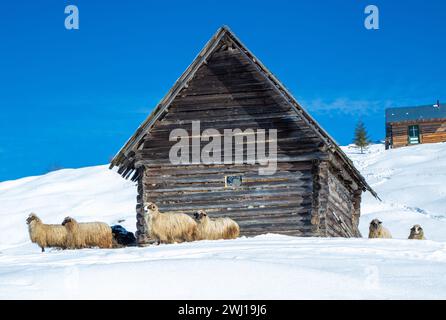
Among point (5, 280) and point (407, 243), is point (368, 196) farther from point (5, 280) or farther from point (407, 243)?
point (5, 280)

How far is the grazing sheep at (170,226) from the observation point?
610 inches

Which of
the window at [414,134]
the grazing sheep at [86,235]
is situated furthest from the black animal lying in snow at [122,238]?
the window at [414,134]

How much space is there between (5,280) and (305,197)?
10386mm

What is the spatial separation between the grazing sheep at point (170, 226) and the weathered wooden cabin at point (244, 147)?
1.88 meters

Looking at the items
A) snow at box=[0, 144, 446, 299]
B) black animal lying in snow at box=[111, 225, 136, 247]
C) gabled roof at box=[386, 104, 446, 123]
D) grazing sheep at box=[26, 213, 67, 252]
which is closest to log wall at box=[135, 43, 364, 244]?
black animal lying in snow at box=[111, 225, 136, 247]

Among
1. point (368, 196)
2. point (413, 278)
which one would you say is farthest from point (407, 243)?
point (368, 196)

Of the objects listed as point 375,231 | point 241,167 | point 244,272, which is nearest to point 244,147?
point 241,167

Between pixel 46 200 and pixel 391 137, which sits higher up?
pixel 391 137

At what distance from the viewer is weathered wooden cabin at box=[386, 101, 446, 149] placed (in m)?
58.9

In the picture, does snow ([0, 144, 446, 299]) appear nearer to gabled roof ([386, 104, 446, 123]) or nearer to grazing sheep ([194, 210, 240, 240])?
grazing sheep ([194, 210, 240, 240])

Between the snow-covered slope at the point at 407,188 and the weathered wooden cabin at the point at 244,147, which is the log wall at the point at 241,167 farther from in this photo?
the snow-covered slope at the point at 407,188

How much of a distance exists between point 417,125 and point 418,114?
1.21 meters
